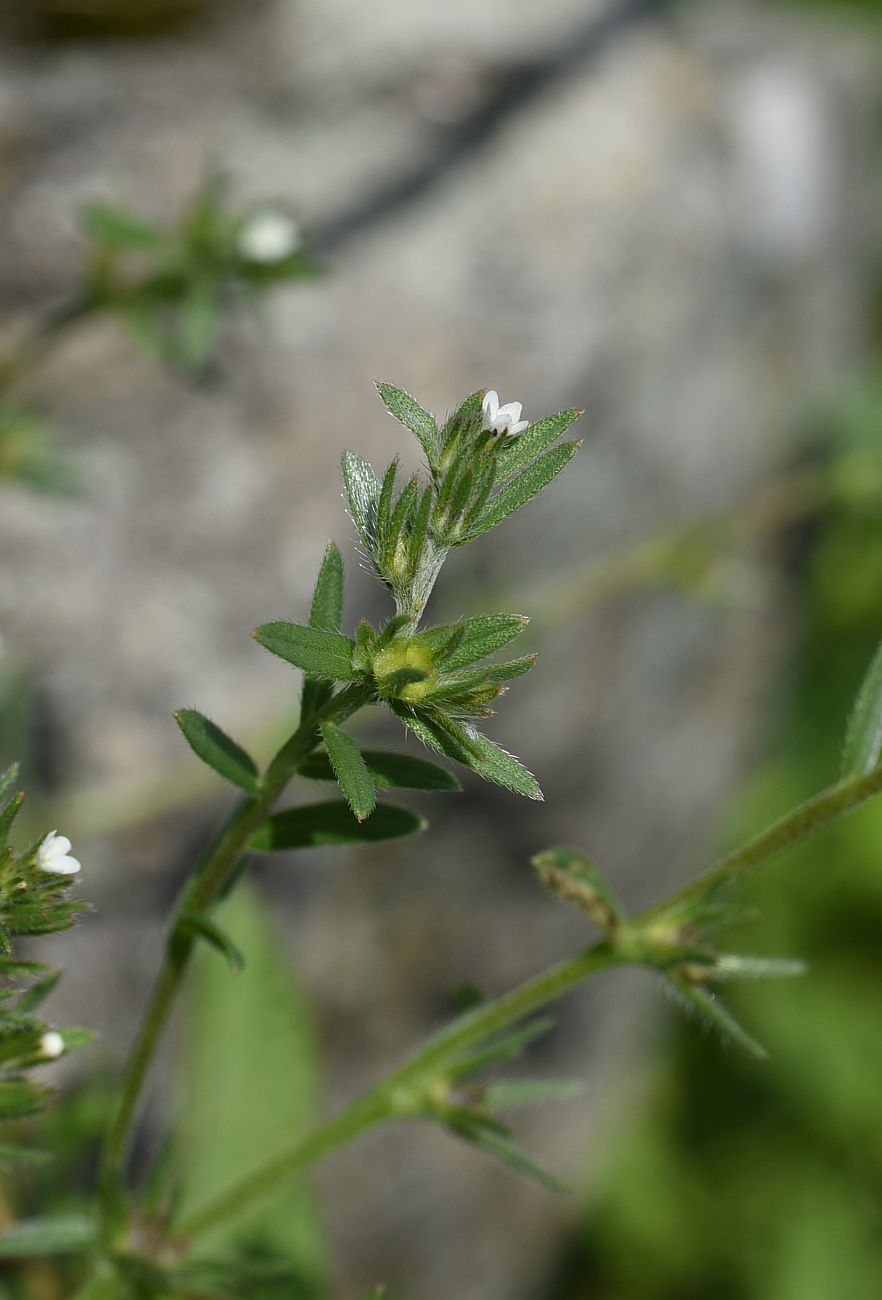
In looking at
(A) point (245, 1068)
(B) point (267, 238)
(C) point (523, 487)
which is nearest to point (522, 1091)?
(C) point (523, 487)

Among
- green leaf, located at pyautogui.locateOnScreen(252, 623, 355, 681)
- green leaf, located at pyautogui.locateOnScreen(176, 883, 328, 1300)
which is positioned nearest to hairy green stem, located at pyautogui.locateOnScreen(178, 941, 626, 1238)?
green leaf, located at pyautogui.locateOnScreen(252, 623, 355, 681)

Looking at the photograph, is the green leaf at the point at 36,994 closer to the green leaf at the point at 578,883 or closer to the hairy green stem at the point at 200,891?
the hairy green stem at the point at 200,891

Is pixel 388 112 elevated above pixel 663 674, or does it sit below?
above

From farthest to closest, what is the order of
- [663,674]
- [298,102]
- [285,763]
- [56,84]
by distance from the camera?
[663,674] → [298,102] → [56,84] → [285,763]

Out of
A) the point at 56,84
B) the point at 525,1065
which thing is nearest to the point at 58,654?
the point at 56,84

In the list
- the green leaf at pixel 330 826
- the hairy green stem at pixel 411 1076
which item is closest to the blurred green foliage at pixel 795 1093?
the hairy green stem at pixel 411 1076

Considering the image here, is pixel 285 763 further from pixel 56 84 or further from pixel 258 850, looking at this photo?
pixel 56 84

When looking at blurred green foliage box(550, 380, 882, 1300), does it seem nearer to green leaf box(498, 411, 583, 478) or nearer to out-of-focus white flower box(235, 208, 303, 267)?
out-of-focus white flower box(235, 208, 303, 267)
